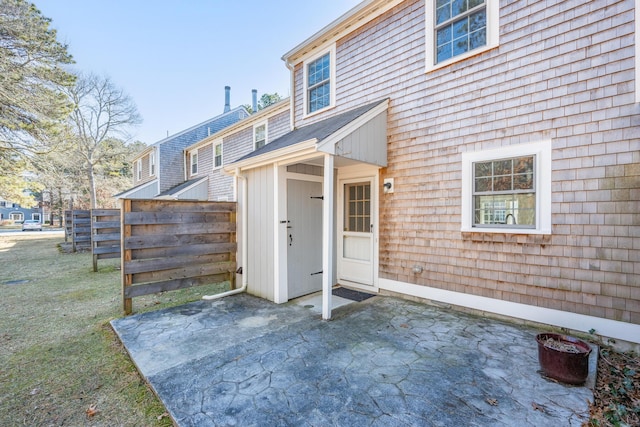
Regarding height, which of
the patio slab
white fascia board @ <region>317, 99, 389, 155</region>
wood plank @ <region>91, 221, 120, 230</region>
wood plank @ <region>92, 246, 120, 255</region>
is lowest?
the patio slab

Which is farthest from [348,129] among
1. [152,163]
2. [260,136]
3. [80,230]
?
[152,163]

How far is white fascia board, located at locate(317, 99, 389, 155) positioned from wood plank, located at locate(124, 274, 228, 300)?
3.27 metres

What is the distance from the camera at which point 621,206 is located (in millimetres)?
3039

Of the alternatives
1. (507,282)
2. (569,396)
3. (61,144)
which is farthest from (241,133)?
(569,396)

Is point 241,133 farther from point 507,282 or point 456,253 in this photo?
point 507,282

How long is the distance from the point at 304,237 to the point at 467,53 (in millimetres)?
3881

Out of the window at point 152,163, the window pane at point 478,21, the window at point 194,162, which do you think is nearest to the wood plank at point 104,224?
the window at point 194,162

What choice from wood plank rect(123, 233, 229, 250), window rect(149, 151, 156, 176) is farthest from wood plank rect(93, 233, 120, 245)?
window rect(149, 151, 156, 176)

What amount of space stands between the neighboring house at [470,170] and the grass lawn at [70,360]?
228 cm

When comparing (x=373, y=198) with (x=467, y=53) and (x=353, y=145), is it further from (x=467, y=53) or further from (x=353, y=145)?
(x=467, y=53)

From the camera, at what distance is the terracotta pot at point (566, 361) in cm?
235

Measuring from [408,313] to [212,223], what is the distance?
3767mm

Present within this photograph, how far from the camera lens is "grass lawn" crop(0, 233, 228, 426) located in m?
2.25

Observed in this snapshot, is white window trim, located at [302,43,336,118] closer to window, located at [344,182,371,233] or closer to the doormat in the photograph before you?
window, located at [344,182,371,233]
